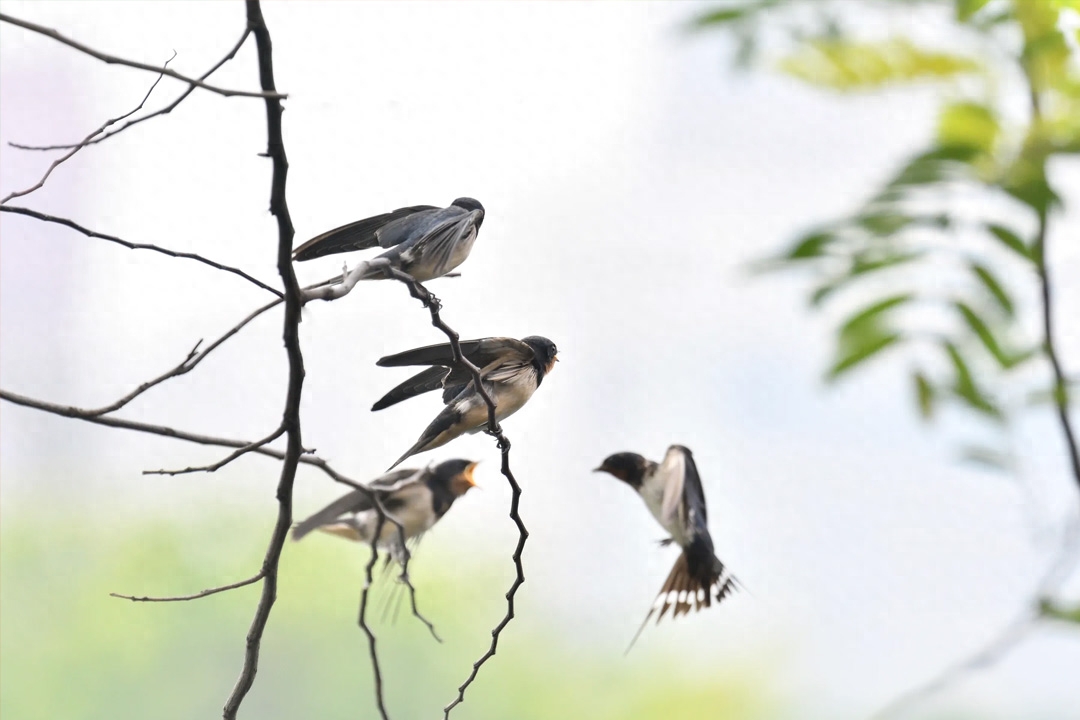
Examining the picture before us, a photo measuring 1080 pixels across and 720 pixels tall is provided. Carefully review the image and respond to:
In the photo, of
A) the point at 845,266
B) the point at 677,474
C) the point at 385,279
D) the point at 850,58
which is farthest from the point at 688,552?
the point at 850,58

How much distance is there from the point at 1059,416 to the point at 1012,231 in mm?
158

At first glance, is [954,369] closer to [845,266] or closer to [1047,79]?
[845,266]

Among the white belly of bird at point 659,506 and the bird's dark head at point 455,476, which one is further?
the bird's dark head at point 455,476

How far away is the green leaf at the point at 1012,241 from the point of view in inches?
33.9

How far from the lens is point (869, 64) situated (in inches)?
39.3

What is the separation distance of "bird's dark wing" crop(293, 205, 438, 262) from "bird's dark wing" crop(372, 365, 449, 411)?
3.4 inches

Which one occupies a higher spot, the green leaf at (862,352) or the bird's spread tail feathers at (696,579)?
the green leaf at (862,352)

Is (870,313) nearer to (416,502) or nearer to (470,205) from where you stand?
(470,205)

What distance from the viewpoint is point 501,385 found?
0.84 metres

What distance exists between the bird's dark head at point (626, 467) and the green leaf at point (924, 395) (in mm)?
270

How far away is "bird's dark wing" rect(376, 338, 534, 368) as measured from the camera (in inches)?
24.3

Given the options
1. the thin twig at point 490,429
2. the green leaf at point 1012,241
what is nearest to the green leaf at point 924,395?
the green leaf at point 1012,241

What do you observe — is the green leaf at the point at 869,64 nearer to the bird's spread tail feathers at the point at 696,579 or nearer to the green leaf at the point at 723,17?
the green leaf at the point at 723,17

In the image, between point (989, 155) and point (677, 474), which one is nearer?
Result: point (677, 474)
